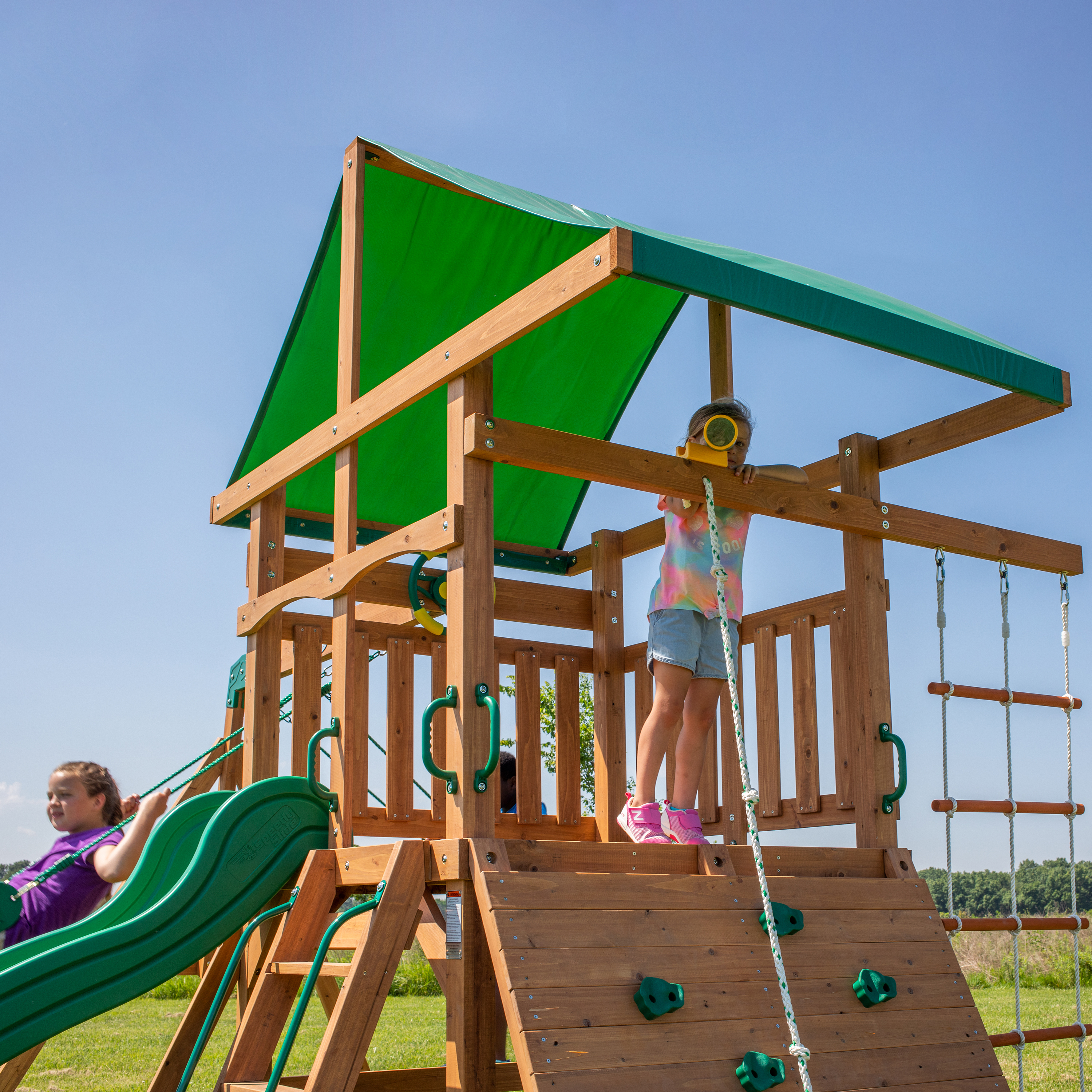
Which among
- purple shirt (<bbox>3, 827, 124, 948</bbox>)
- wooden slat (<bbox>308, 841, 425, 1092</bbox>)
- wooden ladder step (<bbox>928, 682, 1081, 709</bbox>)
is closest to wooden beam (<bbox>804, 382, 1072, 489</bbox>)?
wooden ladder step (<bbox>928, 682, 1081, 709</bbox>)

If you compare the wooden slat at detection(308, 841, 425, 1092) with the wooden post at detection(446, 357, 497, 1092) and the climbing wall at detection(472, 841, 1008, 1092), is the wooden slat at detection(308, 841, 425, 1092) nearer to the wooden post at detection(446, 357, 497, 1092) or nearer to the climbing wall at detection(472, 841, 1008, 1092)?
the wooden post at detection(446, 357, 497, 1092)

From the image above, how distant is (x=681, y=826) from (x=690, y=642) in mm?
720

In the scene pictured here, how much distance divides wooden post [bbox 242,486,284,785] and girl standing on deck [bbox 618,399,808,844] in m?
1.75

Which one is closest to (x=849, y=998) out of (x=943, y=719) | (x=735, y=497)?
(x=943, y=719)

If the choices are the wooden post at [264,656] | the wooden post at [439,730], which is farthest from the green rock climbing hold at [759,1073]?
the wooden post at [264,656]

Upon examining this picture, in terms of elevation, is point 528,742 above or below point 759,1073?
above

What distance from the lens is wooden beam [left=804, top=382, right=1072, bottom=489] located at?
16.3ft

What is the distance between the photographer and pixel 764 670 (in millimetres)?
5648

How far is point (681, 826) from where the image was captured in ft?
14.7

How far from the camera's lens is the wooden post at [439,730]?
5.87 m

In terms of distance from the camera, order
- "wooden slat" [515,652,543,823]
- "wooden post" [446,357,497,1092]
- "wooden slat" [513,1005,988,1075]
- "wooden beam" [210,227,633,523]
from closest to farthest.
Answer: "wooden slat" [513,1005,988,1075] < "wooden beam" [210,227,633,523] < "wooden post" [446,357,497,1092] < "wooden slat" [515,652,543,823]

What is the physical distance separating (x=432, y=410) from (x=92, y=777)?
2.49 m

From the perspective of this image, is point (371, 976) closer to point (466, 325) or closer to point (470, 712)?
point (470, 712)

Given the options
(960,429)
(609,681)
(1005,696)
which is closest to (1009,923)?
(1005,696)
